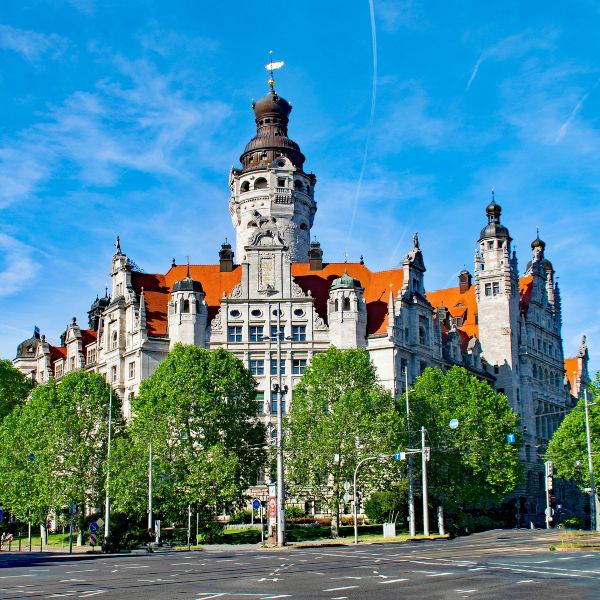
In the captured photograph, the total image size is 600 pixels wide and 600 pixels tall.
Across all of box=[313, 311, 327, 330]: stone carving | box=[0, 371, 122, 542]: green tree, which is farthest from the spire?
box=[313, 311, 327, 330]: stone carving

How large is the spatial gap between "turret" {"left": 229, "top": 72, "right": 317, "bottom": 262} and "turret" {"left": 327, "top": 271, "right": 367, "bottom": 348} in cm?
1847

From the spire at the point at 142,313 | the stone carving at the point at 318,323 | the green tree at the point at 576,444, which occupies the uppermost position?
the spire at the point at 142,313

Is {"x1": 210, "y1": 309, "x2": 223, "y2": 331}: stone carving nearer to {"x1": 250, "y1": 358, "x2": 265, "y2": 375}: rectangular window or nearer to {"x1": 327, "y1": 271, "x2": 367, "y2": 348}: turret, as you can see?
{"x1": 250, "y1": 358, "x2": 265, "y2": 375}: rectangular window

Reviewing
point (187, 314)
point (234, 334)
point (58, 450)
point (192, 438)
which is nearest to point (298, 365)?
point (234, 334)

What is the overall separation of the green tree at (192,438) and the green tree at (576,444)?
29.6 metres

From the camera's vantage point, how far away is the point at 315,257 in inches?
3890

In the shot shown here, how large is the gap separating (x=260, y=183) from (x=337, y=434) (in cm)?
4679

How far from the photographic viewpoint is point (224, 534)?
67.9m

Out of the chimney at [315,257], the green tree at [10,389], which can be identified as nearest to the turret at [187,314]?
the chimney at [315,257]

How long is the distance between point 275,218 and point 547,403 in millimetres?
42303

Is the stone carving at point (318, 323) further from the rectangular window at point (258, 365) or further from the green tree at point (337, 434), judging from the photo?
the green tree at point (337, 434)

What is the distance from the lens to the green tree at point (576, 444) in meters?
80.8

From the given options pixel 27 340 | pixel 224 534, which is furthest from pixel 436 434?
pixel 27 340

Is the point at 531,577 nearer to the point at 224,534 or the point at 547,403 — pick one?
the point at 224,534
